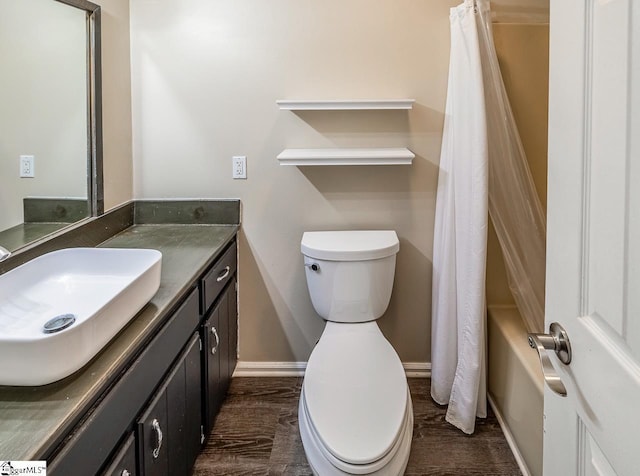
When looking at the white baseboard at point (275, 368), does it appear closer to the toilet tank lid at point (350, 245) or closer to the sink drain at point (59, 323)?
the toilet tank lid at point (350, 245)

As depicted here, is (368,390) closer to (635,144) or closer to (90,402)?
(90,402)

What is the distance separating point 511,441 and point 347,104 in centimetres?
162

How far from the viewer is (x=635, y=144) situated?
722 millimetres

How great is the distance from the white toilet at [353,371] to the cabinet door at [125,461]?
59cm

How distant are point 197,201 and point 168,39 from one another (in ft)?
2.60

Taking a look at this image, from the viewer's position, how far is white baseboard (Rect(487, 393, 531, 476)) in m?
2.11

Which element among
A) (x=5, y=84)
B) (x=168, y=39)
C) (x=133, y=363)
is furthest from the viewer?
(x=168, y=39)

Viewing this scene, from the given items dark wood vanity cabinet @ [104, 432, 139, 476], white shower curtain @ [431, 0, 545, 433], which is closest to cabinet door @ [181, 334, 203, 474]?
dark wood vanity cabinet @ [104, 432, 139, 476]

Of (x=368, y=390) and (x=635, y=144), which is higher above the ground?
(x=635, y=144)

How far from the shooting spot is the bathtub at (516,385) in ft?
6.56

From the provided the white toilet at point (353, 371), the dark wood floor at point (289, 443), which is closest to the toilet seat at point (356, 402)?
the white toilet at point (353, 371)

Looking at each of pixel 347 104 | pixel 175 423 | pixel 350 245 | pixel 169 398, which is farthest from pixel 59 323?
pixel 347 104

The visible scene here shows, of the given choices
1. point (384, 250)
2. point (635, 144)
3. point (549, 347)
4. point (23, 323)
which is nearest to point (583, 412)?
point (549, 347)

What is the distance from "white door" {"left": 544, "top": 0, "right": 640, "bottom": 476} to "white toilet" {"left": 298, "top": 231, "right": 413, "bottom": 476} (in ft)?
2.44
